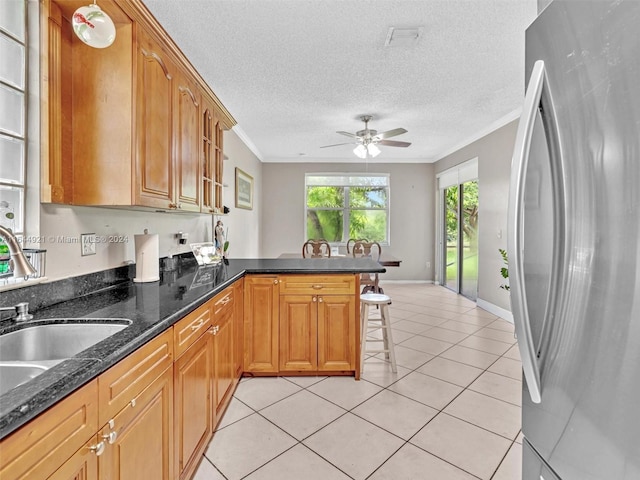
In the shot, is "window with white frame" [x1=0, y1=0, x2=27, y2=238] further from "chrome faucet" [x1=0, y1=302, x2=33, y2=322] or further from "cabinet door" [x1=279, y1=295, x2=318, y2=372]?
"cabinet door" [x1=279, y1=295, x2=318, y2=372]

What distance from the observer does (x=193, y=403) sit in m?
1.53

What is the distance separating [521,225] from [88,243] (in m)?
1.94

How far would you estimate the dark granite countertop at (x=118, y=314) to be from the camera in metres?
0.70

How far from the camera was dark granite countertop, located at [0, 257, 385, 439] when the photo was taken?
70cm

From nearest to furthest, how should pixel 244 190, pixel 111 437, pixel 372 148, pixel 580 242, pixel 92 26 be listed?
pixel 580 242 → pixel 111 437 → pixel 92 26 → pixel 372 148 → pixel 244 190

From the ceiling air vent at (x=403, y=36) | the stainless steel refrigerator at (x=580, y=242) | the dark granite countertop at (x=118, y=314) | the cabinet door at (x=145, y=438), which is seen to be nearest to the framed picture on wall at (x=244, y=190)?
the dark granite countertop at (x=118, y=314)

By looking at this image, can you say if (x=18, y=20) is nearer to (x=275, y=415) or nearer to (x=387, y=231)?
(x=275, y=415)

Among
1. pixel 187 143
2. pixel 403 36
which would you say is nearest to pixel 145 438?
pixel 187 143

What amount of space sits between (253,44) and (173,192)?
4.24ft

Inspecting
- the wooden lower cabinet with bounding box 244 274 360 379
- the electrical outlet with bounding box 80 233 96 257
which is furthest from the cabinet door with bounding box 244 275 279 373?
the electrical outlet with bounding box 80 233 96 257

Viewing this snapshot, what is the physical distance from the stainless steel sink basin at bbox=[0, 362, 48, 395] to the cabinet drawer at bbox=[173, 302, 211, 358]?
0.44 meters

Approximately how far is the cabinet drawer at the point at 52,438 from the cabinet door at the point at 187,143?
4.75ft

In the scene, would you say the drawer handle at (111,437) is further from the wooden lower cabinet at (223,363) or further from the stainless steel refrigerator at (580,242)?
the stainless steel refrigerator at (580,242)

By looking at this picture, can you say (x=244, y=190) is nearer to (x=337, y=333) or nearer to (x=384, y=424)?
(x=337, y=333)
